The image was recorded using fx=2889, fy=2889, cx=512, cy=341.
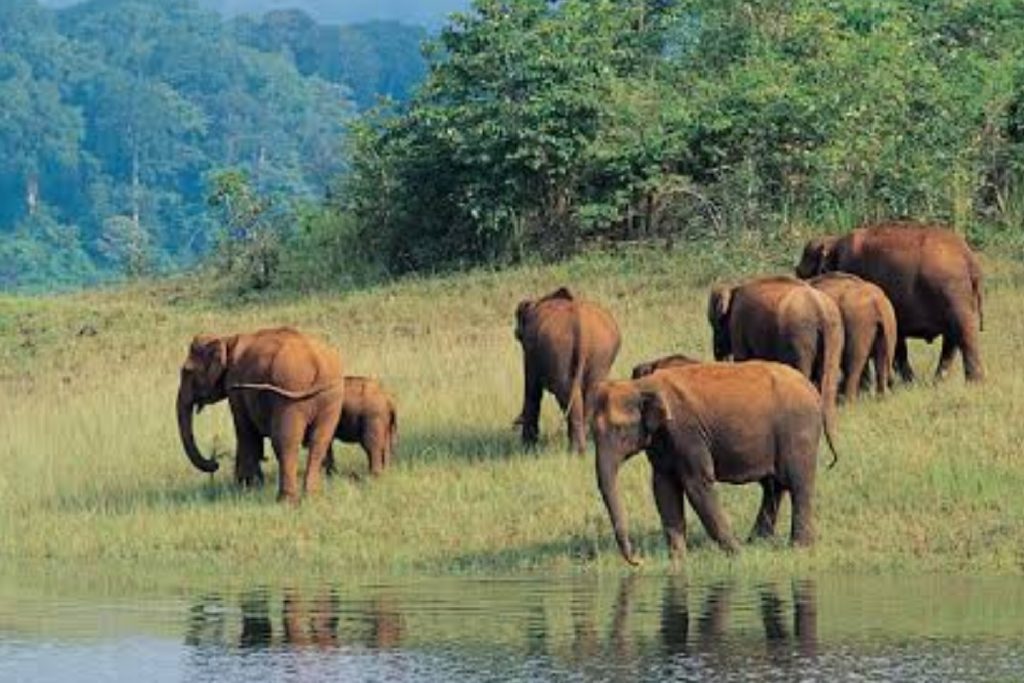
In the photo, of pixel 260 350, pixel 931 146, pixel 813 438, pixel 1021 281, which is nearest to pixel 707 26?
pixel 931 146

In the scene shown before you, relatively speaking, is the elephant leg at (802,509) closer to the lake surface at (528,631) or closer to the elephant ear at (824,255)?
the lake surface at (528,631)

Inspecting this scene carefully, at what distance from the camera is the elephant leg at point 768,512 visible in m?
17.0

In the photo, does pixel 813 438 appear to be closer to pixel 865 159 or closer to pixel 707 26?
pixel 865 159

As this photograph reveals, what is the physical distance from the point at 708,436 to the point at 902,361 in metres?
6.09

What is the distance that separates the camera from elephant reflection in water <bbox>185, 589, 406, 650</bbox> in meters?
14.2

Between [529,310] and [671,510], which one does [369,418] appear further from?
[671,510]

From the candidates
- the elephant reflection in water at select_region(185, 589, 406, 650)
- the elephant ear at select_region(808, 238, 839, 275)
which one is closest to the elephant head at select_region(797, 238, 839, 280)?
the elephant ear at select_region(808, 238, 839, 275)

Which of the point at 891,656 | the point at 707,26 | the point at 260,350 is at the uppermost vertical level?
Answer: the point at 707,26

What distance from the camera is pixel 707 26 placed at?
3419 centimetres

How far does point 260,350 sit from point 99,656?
6.19 m

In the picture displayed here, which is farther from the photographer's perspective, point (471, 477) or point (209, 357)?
point (209, 357)

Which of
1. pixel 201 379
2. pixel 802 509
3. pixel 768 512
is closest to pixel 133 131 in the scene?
pixel 201 379

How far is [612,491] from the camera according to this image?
1595cm

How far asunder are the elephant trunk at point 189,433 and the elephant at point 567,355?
2252mm
